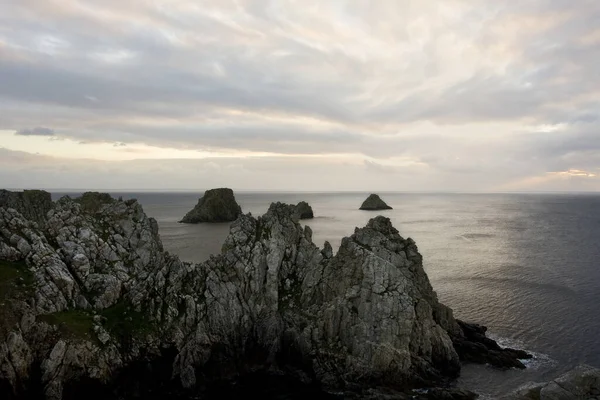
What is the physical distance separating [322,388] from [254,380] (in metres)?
7.40

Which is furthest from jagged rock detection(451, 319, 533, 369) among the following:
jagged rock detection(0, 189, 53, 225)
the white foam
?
jagged rock detection(0, 189, 53, 225)

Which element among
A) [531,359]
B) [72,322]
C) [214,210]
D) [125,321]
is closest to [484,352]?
[531,359]

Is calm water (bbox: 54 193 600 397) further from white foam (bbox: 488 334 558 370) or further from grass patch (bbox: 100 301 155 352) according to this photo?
grass patch (bbox: 100 301 155 352)

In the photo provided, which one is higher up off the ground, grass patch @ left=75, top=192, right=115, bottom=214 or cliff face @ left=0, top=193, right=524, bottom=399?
grass patch @ left=75, top=192, right=115, bottom=214

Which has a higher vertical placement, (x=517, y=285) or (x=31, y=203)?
(x=31, y=203)

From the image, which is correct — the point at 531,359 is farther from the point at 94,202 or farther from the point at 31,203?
the point at 31,203

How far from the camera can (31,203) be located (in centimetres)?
9288

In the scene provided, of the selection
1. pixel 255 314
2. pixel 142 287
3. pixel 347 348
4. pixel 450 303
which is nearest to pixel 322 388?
pixel 347 348

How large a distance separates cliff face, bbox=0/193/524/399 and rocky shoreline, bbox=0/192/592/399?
0.39ft

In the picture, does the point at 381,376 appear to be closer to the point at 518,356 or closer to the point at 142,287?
the point at 518,356

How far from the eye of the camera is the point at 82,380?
39750mm

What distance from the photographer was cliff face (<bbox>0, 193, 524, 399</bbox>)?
40.9 metres

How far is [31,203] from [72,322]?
2501 inches

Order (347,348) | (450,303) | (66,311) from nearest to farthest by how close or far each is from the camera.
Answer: (66,311) → (347,348) → (450,303)
